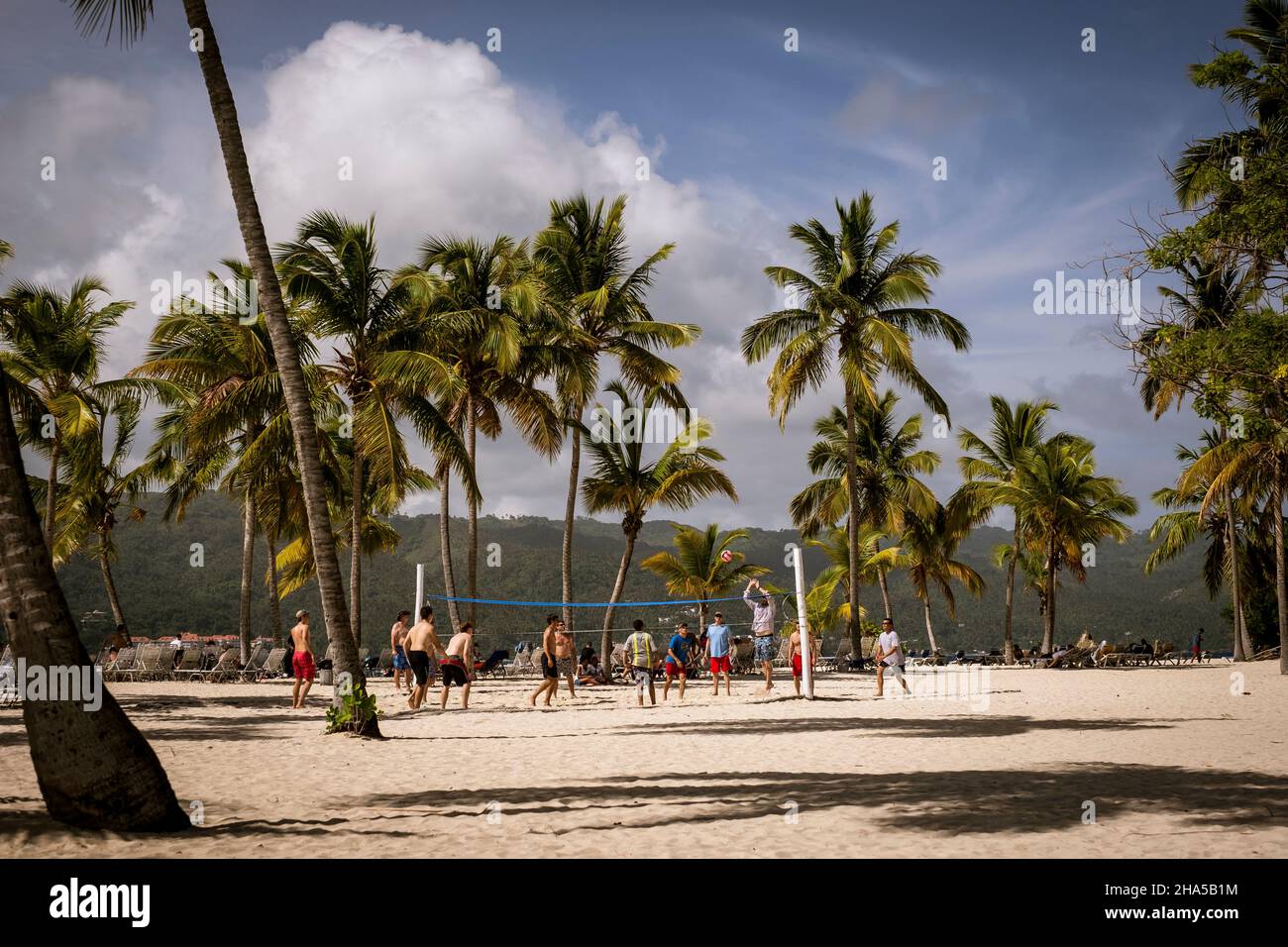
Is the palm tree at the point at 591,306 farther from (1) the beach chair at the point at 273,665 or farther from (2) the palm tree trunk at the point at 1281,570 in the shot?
(2) the palm tree trunk at the point at 1281,570

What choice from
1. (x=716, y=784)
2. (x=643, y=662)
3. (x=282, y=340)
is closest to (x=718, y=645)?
(x=643, y=662)

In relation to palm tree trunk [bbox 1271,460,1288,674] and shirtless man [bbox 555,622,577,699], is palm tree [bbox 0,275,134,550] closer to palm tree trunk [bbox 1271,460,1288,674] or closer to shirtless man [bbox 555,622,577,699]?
shirtless man [bbox 555,622,577,699]

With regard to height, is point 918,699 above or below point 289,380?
below

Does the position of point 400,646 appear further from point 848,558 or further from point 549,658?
point 848,558

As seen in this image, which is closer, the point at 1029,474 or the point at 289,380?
the point at 289,380

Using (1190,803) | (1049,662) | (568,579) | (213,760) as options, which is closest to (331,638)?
(213,760)

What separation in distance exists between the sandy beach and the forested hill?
33862 millimetres

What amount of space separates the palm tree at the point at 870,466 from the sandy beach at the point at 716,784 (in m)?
22.5

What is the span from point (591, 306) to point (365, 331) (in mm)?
7090
